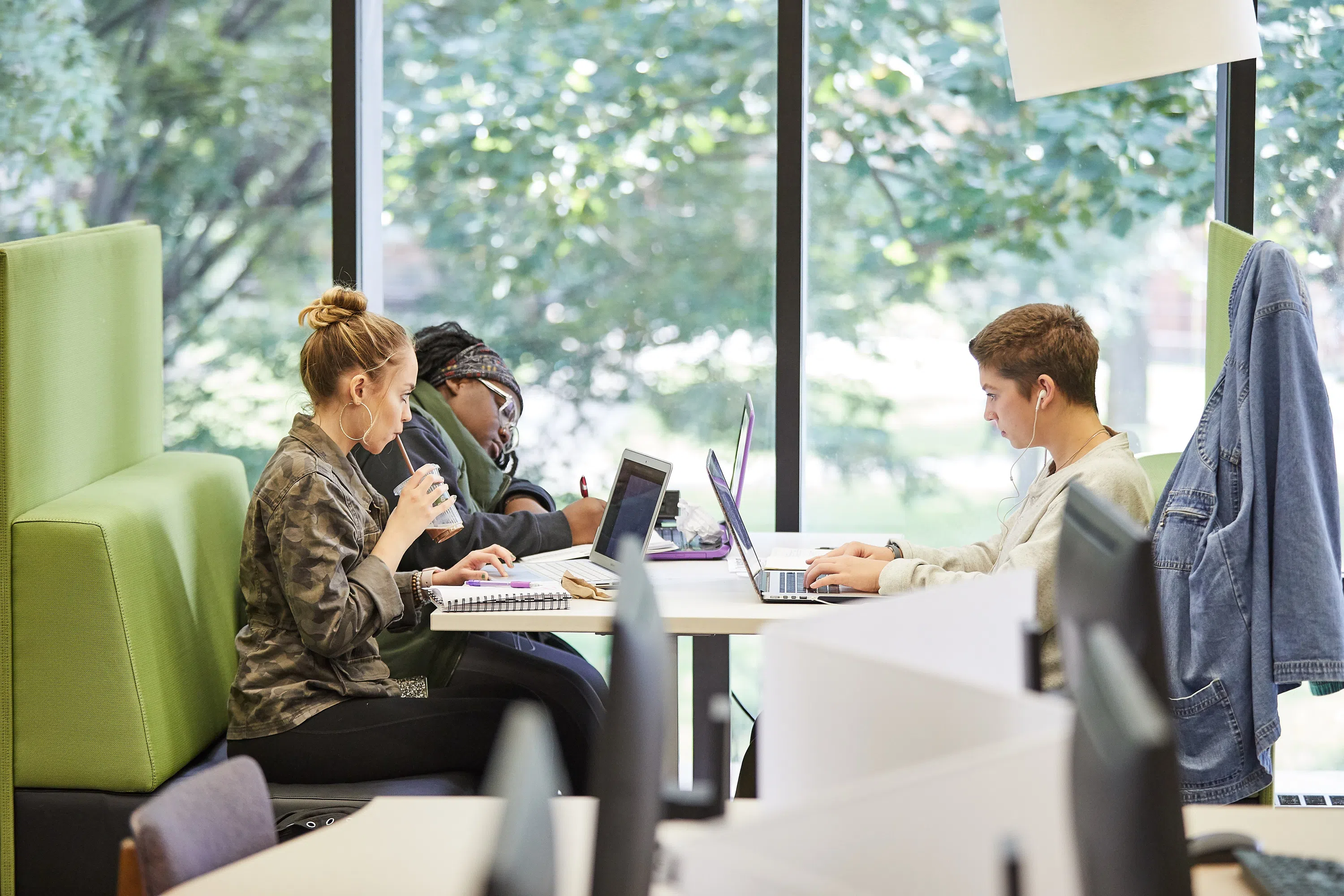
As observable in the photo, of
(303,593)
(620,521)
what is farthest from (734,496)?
(303,593)

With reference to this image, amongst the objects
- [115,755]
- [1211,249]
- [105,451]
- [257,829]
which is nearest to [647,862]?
[257,829]

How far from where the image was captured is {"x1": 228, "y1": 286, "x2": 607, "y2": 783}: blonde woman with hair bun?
220cm

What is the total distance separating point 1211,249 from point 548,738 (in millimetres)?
2531

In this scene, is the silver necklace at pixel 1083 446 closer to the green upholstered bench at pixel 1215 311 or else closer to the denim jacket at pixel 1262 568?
the denim jacket at pixel 1262 568

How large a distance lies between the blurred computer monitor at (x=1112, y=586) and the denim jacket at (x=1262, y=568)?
0.97 metres

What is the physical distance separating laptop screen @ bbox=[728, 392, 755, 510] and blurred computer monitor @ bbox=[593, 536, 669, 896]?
6.56 ft

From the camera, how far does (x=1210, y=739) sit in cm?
213

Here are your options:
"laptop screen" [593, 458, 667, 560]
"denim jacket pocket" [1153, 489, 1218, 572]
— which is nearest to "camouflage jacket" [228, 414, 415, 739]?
"laptop screen" [593, 458, 667, 560]

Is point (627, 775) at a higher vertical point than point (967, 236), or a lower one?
lower

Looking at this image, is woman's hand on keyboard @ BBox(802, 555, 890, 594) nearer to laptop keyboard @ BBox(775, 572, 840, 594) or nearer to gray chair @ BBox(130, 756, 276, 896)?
laptop keyboard @ BBox(775, 572, 840, 594)

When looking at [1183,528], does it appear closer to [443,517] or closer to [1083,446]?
[1083,446]

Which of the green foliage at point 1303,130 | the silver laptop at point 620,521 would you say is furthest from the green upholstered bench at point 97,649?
the green foliage at point 1303,130

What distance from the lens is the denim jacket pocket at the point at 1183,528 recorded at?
2205 mm

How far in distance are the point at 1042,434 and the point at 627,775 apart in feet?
5.52
